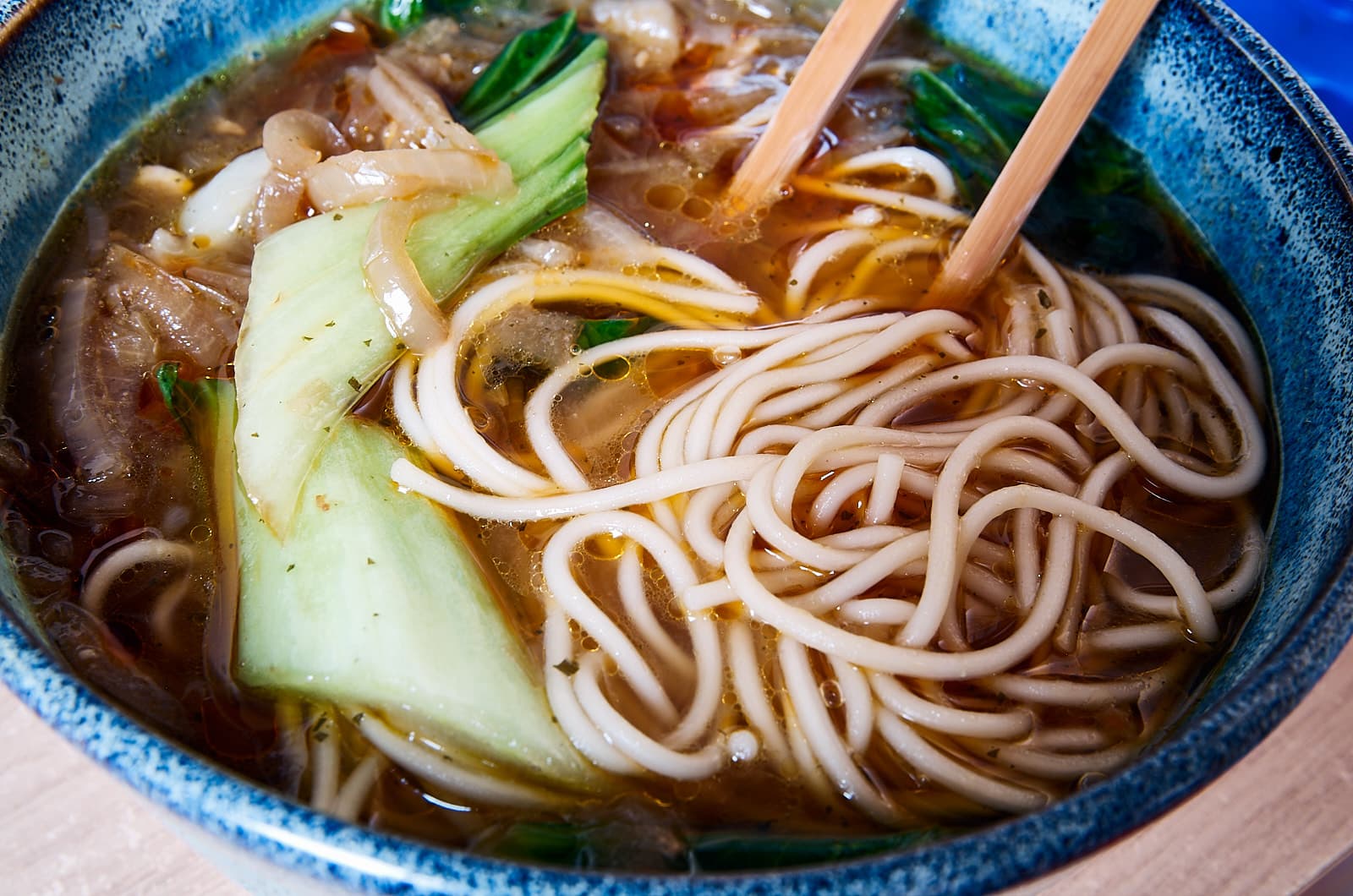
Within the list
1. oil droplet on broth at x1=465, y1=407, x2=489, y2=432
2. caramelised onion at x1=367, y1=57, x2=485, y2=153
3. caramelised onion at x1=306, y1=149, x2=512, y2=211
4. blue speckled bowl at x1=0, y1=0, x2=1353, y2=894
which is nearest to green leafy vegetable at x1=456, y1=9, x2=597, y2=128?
caramelised onion at x1=367, y1=57, x2=485, y2=153

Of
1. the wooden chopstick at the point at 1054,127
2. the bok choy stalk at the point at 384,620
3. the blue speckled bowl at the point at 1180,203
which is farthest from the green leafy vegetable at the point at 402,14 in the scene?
the wooden chopstick at the point at 1054,127

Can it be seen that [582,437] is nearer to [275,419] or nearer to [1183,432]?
[275,419]

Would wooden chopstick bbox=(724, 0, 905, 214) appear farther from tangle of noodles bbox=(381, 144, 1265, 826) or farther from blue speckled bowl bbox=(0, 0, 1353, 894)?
blue speckled bowl bbox=(0, 0, 1353, 894)

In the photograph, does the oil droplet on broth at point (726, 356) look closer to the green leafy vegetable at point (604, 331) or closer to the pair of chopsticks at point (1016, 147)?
the green leafy vegetable at point (604, 331)

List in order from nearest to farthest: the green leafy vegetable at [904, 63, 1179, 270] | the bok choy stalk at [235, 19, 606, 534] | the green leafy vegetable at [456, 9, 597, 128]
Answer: the bok choy stalk at [235, 19, 606, 534]
the green leafy vegetable at [904, 63, 1179, 270]
the green leafy vegetable at [456, 9, 597, 128]

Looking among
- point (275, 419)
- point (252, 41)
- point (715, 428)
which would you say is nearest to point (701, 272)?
point (715, 428)

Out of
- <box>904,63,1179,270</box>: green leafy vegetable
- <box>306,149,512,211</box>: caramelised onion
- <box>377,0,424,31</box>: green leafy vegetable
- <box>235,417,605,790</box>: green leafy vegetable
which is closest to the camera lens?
<box>235,417,605,790</box>: green leafy vegetable

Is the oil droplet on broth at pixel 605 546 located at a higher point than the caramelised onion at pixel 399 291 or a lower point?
lower
